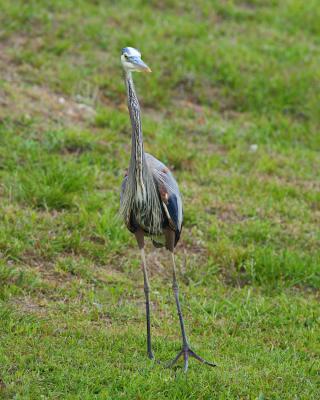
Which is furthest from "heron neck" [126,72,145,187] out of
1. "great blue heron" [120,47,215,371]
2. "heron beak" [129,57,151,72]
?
"heron beak" [129,57,151,72]

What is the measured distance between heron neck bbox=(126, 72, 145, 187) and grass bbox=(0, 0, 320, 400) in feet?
4.70

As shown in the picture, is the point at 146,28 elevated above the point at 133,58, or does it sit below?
below

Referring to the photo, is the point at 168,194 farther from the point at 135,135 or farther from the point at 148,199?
the point at 135,135

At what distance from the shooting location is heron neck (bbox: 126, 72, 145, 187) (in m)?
5.57

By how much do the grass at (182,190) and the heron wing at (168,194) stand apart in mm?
1071

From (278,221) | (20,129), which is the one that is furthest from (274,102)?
(20,129)

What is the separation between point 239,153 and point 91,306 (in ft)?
13.0

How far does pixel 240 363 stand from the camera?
6.13m

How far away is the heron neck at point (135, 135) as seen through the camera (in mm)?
5574

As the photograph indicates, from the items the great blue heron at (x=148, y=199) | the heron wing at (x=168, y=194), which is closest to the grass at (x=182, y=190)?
the great blue heron at (x=148, y=199)

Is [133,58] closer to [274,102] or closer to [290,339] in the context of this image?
[290,339]

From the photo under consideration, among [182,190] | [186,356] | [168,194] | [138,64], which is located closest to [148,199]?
[168,194]

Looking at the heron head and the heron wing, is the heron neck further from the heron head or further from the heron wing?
the heron wing

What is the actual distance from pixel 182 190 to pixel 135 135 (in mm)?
3504
